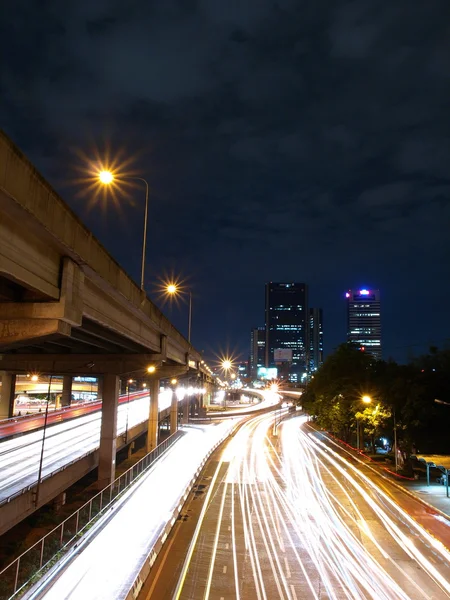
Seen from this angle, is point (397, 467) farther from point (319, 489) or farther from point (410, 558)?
point (410, 558)

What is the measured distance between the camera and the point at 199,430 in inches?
2712

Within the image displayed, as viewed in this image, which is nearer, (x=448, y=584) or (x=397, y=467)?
(x=448, y=584)

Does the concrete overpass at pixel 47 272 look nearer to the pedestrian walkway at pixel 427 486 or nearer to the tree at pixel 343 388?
the pedestrian walkway at pixel 427 486

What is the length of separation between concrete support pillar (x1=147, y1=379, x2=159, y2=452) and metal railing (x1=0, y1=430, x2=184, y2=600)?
1744 centimetres

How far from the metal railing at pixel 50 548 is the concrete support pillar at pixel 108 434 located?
3573mm

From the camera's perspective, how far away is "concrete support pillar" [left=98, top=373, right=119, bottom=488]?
36.9m

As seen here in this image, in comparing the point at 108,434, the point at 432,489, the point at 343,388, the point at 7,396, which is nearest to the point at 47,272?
the point at 108,434

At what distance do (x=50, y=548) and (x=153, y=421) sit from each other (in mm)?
32102

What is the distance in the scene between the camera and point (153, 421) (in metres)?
54.4

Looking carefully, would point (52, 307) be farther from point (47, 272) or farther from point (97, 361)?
point (97, 361)

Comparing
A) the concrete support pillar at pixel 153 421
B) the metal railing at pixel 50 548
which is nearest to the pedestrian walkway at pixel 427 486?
the metal railing at pixel 50 548

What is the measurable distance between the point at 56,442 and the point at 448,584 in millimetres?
34432

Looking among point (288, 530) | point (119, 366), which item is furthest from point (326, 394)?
point (288, 530)

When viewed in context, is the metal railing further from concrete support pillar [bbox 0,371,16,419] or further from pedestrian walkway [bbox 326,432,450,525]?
concrete support pillar [bbox 0,371,16,419]
